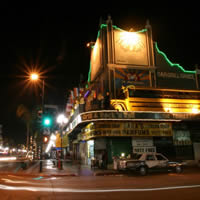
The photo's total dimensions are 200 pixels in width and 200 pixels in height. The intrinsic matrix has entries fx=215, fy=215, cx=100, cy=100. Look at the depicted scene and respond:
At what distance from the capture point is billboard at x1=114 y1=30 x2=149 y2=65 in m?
25.2

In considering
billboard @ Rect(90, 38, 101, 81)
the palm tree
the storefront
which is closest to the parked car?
the storefront

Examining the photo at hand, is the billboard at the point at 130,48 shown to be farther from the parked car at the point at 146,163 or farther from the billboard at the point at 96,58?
the parked car at the point at 146,163

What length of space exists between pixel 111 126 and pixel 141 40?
40.2 feet

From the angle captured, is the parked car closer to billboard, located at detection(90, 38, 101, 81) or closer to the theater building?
the theater building

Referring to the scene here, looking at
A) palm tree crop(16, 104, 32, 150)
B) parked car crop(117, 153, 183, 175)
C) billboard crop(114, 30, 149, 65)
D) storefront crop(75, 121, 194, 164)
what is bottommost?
parked car crop(117, 153, 183, 175)

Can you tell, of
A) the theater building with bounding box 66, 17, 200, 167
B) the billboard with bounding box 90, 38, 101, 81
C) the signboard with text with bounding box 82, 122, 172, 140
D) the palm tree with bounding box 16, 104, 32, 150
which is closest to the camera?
the signboard with text with bounding box 82, 122, 172, 140

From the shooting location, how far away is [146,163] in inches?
612

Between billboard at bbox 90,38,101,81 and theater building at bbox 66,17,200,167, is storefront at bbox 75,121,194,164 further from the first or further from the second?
billboard at bbox 90,38,101,81

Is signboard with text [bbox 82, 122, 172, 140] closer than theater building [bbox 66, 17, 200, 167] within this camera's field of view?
Yes

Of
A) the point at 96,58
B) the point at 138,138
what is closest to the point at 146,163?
the point at 138,138

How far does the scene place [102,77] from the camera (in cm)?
2555

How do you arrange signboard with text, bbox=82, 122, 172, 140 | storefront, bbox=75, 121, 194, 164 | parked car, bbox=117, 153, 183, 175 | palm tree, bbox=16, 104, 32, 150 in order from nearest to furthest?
parked car, bbox=117, 153, 183, 175 → signboard with text, bbox=82, 122, 172, 140 → storefront, bbox=75, 121, 194, 164 → palm tree, bbox=16, 104, 32, 150

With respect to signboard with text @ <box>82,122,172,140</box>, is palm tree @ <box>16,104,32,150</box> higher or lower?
higher

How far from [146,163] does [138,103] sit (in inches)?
333
